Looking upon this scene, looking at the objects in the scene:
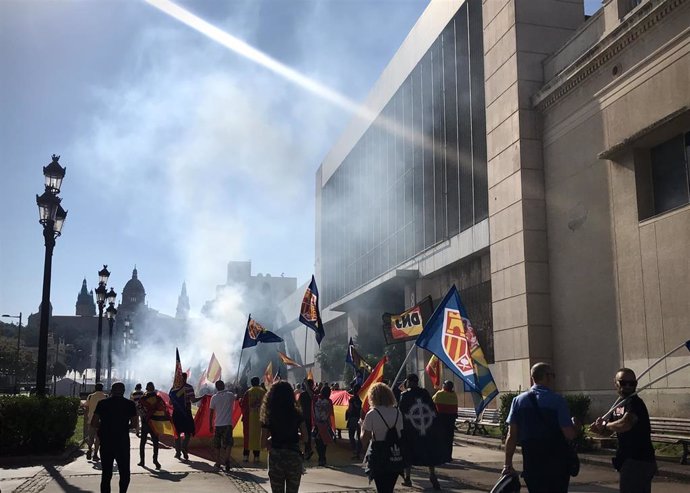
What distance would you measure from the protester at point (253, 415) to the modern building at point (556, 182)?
8.86 meters

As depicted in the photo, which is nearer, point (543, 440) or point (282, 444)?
point (543, 440)

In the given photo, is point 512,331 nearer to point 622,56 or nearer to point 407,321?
point 407,321

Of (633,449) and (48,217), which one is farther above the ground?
(48,217)

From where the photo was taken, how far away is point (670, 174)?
53.8 ft

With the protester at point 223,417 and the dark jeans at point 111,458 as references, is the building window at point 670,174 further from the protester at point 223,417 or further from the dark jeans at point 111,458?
the dark jeans at point 111,458

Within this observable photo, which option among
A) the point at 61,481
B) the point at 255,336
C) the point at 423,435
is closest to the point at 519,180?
the point at 255,336

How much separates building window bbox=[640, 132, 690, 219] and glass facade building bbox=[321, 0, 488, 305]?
871 cm

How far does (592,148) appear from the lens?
62.9 ft

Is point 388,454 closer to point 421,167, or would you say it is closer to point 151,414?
point 151,414

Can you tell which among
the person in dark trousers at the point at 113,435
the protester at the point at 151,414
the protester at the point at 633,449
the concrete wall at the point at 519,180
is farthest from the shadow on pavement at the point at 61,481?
the concrete wall at the point at 519,180

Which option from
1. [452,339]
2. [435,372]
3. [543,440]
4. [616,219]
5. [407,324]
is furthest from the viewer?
[407,324]

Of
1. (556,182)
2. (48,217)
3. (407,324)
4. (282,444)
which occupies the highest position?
(556,182)

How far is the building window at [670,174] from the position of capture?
16.0 meters

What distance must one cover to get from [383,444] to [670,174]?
12216mm
